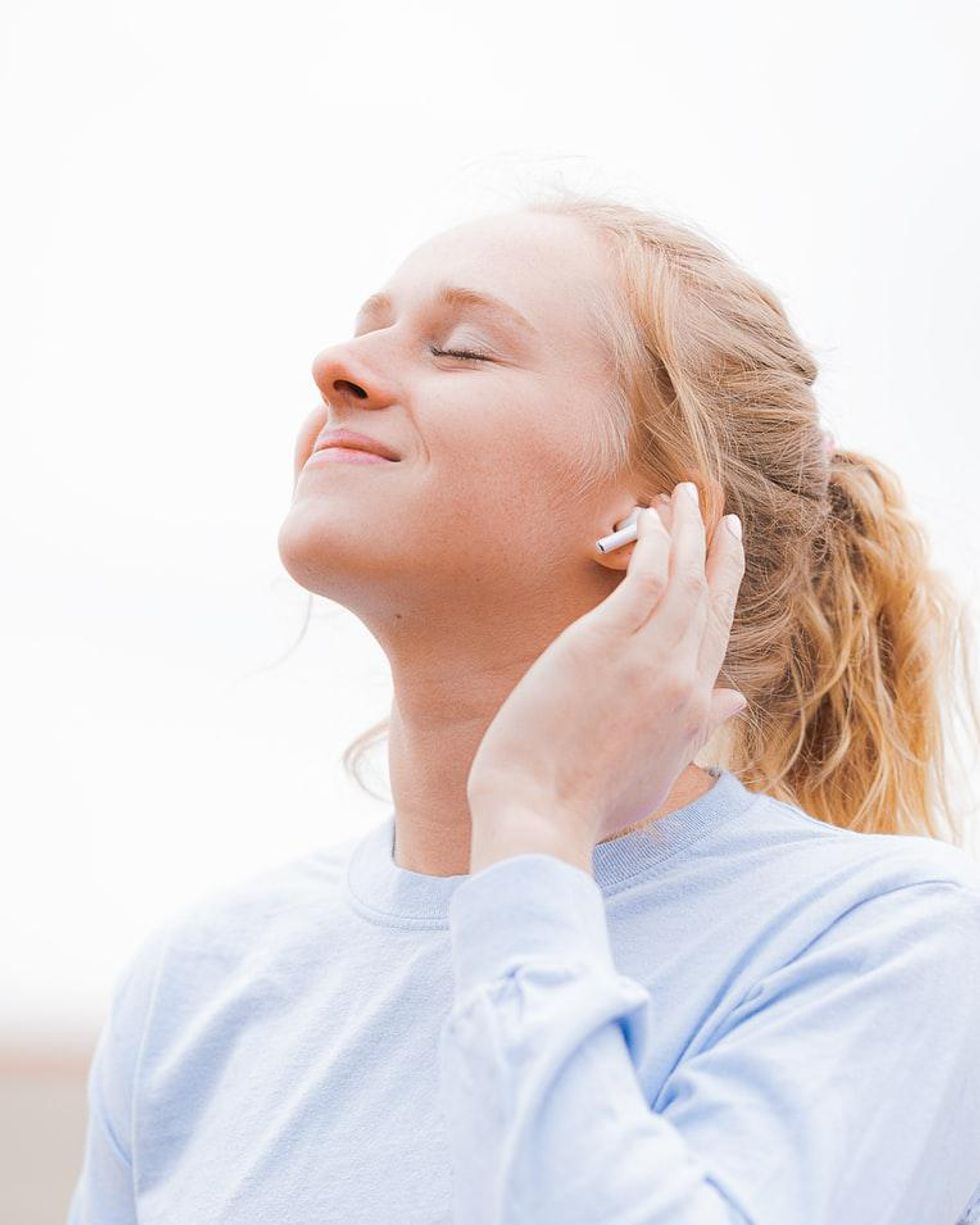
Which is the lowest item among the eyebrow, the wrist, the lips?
the wrist

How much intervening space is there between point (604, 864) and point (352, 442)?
426 millimetres

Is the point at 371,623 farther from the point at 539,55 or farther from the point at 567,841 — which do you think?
the point at 539,55

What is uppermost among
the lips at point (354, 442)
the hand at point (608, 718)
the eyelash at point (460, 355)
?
the eyelash at point (460, 355)

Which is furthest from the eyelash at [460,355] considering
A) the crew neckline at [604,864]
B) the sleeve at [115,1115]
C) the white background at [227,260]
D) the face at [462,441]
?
the white background at [227,260]

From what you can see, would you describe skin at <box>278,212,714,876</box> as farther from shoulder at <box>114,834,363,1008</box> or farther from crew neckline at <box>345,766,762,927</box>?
shoulder at <box>114,834,363,1008</box>

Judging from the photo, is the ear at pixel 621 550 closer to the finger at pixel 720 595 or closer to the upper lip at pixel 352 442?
the finger at pixel 720 595

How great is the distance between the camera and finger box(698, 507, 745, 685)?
1039 mm

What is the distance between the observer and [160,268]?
2736 millimetres

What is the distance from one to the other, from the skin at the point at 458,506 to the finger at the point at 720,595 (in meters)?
0.09

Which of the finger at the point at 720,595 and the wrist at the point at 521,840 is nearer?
the wrist at the point at 521,840

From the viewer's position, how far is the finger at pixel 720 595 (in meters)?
1.04

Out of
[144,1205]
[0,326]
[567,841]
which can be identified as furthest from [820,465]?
[0,326]

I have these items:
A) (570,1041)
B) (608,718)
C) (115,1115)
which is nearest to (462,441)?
(608,718)

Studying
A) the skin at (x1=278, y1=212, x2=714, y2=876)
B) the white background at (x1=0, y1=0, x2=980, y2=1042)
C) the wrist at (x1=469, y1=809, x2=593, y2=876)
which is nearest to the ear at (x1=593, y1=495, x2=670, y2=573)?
the skin at (x1=278, y1=212, x2=714, y2=876)
